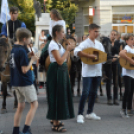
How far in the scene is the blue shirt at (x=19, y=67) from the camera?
536cm

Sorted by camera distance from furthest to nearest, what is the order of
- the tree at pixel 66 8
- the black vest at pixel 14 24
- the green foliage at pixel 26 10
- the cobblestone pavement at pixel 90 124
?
the tree at pixel 66 8
the green foliage at pixel 26 10
the black vest at pixel 14 24
the cobblestone pavement at pixel 90 124

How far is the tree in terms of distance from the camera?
26897 mm

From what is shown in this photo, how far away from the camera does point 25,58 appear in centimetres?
536

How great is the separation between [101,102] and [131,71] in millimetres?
2329

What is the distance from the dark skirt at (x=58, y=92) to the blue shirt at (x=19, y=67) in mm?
→ 630

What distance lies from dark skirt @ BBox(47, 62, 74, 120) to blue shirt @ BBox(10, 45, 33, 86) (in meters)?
0.63

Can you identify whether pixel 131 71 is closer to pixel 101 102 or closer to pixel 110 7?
pixel 101 102

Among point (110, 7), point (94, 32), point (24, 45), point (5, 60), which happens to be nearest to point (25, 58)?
point (24, 45)

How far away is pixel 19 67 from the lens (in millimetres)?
5449

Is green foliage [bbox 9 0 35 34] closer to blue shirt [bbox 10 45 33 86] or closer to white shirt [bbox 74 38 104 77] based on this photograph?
white shirt [bbox 74 38 104 77]

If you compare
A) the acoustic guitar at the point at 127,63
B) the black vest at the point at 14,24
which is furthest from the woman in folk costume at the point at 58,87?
the black vest at the point at 14,24

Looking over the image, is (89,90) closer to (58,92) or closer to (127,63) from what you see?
(127,63)

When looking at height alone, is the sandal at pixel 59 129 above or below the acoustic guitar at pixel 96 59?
below

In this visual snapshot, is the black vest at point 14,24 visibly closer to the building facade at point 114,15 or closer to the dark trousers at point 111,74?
the dark trousers at point 111,74
